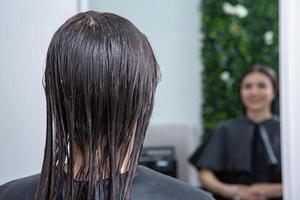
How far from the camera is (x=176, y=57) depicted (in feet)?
13.5

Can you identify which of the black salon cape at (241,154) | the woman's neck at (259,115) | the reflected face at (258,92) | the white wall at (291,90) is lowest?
the black salon cape at (241,154)

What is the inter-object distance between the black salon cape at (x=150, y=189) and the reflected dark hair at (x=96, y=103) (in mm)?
38

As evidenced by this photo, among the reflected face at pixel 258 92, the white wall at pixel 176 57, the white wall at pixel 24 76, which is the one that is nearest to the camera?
the white wall at pixel 24 76

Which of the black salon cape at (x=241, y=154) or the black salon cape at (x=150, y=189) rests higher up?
the black salon cape at (x=150, y=189)

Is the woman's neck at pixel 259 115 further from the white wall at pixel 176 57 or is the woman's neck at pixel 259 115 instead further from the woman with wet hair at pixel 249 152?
the white wall at pixel 176 57

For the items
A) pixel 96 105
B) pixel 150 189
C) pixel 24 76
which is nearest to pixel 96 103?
pixel 96 105

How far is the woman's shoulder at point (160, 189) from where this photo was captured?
34.8 inches

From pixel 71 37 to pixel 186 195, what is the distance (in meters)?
0.32

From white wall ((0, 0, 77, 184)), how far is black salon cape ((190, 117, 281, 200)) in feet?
4.77

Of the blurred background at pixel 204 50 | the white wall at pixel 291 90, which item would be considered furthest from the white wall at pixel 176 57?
the white wall at pixel 291 90

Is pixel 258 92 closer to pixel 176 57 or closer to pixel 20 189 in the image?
pixel 176 57

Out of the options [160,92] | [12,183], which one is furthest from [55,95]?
[160,92]

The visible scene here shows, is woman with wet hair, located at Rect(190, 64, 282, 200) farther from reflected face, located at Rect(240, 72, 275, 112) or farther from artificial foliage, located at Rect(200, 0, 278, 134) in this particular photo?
artificial foliage, located at Rect(200, 0, 278, 134)

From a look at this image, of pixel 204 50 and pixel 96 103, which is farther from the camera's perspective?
pixel 204 50
